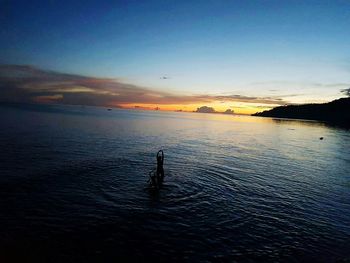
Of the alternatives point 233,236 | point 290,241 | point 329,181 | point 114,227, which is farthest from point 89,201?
point 329,181

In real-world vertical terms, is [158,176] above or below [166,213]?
above

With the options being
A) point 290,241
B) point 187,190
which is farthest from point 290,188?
point 290,241

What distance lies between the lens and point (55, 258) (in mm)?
15375

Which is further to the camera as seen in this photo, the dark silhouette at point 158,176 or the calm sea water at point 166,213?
the dark silhouette at point 158,176

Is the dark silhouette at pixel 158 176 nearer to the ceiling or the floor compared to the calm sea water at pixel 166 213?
nearer to the ceiling

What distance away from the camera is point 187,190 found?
2938cm

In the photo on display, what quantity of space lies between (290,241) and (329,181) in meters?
23.5

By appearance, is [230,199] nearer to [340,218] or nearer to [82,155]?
[340,218]

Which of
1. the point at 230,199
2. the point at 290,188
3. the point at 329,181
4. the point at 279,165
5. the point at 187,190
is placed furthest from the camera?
the point at 279,165

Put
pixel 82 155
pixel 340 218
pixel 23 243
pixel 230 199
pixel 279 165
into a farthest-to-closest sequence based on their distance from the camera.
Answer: pixel 279 165, pixel 82 155, pixel 230 199, pixel 340 218, pixel 23 243

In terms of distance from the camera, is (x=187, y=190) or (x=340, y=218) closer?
(x=340, y=218)

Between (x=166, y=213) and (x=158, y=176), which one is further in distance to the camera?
(x=158, y=176)

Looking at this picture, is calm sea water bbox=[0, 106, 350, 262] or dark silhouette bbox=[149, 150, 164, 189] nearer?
calm sea water bbox=[0, 106, 350, 262]

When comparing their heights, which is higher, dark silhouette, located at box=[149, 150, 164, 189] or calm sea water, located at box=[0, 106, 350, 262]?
dark silhouette, located at box=[149, 150, 164, 189]
